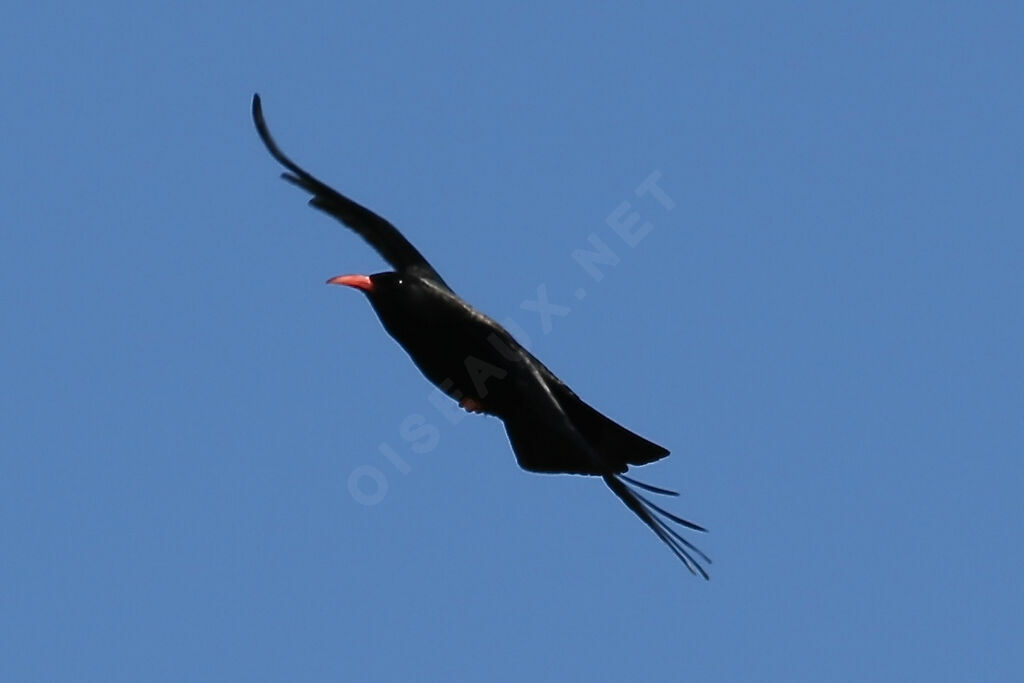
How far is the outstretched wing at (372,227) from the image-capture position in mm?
14180

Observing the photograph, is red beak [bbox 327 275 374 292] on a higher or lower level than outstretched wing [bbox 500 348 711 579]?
higher

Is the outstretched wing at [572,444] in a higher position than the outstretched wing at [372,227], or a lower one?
lower

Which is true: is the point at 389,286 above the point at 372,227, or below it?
below

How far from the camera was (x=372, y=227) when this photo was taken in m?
14.8

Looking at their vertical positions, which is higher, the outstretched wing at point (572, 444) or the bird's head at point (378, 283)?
the bird's head at point (378, 283)

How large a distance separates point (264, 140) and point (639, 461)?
4531mm

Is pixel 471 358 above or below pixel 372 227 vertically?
below

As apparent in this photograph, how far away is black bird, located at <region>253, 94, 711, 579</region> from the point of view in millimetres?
13805

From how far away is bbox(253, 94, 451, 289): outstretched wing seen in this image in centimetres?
1418

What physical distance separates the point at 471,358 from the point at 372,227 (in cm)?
174

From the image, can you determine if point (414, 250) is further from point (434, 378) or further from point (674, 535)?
point (674, 535)

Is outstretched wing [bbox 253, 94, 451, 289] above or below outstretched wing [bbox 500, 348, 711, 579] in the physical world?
above

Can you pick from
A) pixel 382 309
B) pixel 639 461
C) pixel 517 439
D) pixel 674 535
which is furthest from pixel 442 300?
pixel 674 535

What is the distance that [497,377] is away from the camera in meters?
14.0
